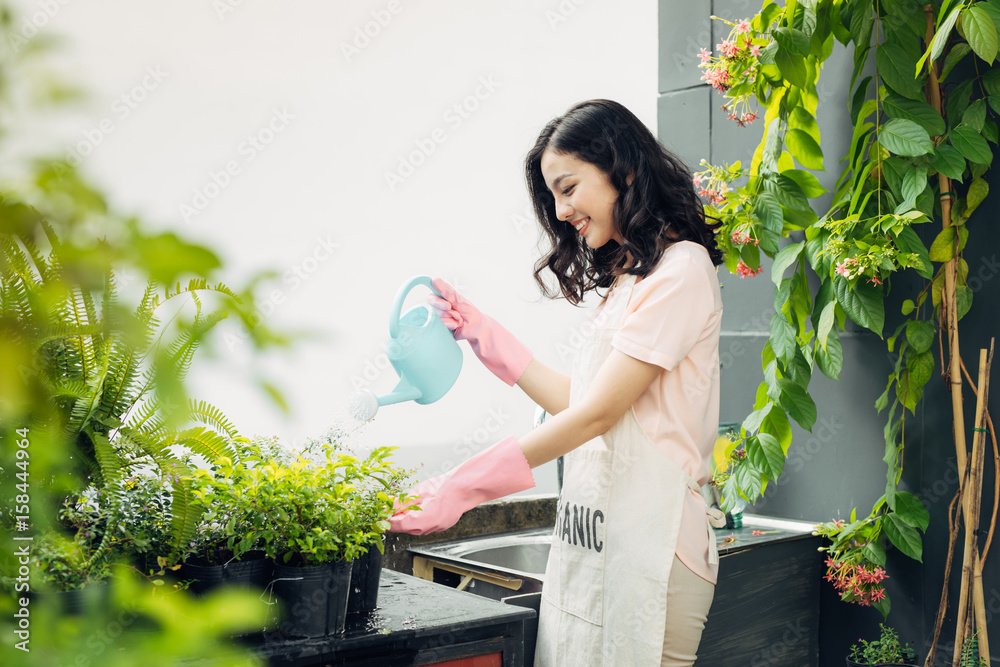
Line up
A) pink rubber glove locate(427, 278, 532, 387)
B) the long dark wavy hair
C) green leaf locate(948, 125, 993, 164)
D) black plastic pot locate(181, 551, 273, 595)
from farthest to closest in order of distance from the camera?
pink rubber glove locate(427, 278, 532, 387) < green leaf locate(948, 125, 993, 164) < the long dark wavy hair < black plastic pot locate(181, 551, 273, 595)

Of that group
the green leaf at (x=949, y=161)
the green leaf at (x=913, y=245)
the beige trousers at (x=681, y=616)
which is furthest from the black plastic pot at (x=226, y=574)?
the green leaf at (x=949, y=161)

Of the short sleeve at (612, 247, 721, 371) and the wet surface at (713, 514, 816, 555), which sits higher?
the short sleeve at (612, 247, 721, 371)

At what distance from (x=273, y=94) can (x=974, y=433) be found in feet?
5.82

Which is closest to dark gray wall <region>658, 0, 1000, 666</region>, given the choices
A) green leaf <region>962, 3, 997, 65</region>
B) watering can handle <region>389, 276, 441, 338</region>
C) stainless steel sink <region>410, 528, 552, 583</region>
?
green leaf <region>962, 3, 997, 65</region>

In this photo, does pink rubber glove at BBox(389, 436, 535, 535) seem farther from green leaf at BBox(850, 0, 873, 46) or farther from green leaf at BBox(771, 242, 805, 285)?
green leaf at BBox(850, 0, 873, 46)

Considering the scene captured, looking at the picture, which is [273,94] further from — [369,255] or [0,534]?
[0,534]

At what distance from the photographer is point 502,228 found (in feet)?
8.13

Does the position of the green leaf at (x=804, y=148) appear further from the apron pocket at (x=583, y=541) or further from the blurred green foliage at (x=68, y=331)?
the blurred green foliage at (x=68, y=331)

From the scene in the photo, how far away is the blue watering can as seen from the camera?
152 cm

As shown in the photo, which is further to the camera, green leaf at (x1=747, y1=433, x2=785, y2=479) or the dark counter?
green leaf at (x1=747, y1=433, x2=785, y2=479)

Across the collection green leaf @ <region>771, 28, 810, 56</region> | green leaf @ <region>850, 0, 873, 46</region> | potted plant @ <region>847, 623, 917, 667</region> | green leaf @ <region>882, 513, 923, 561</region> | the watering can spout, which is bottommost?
potted plant @ <region>847, 623, 917, 667</region>

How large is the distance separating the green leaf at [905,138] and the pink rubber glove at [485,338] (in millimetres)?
859

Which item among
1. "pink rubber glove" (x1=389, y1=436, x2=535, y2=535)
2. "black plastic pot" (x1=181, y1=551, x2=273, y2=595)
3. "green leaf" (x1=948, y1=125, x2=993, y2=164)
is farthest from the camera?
A: "green leaf" (x1=948, y1=125, x2=993, y2=164)

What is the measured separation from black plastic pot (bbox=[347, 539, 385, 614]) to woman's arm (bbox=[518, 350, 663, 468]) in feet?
1.04
